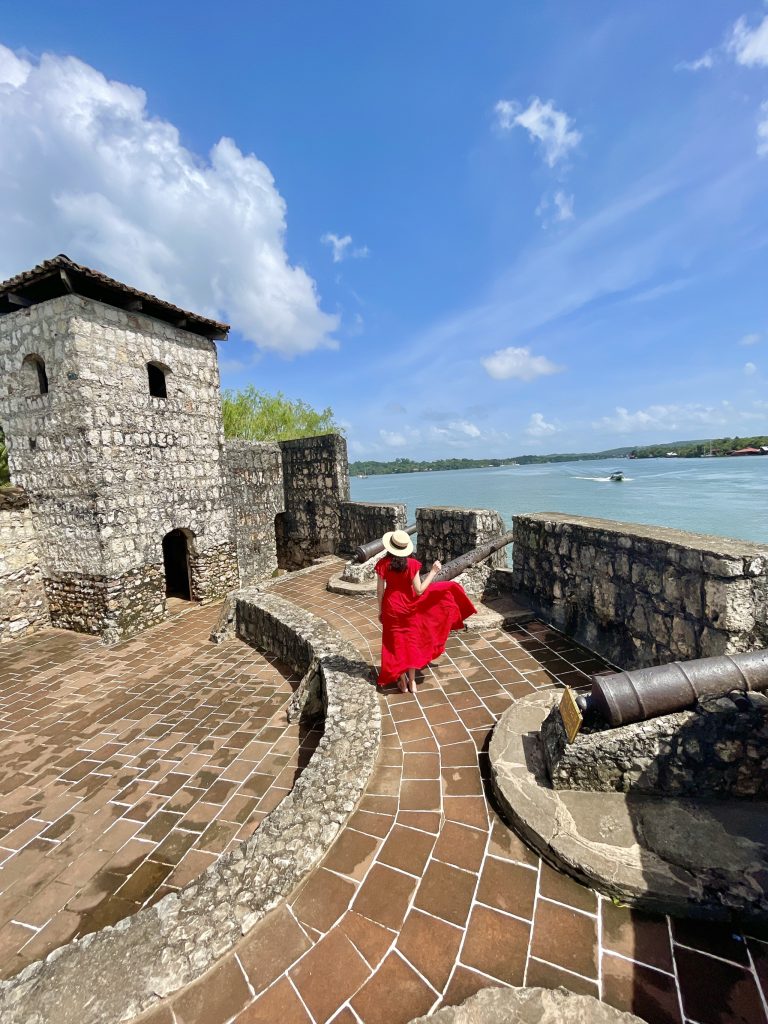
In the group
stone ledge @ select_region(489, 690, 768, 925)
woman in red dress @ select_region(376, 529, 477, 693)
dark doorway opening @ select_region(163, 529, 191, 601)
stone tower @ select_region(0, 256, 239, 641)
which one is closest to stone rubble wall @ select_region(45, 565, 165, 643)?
stone tower @ select_region(0, 256, 239, 641)

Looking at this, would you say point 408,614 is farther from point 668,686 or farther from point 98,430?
point 98,430

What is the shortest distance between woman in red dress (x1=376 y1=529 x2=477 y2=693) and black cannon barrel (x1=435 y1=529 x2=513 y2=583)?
76 cm

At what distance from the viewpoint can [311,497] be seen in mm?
11992

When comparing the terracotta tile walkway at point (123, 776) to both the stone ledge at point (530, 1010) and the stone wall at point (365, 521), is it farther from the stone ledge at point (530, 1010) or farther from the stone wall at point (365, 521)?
the stone wall at point (365, 521)

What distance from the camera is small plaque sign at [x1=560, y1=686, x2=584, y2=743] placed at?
2.64 m

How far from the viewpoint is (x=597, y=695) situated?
2.69 metres

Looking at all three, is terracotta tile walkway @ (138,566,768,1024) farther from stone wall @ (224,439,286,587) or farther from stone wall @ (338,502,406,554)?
stone wall @ (224,439,286,587)

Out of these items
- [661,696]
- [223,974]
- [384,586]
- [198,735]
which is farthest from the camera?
[198,735]

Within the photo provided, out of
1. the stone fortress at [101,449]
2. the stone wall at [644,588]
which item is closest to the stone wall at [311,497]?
the stone fortress at [101,449]

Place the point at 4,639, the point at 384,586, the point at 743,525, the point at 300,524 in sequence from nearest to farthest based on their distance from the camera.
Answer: the point at 384,586
the point at 4,639
the point at 300,524
the point at 743,525

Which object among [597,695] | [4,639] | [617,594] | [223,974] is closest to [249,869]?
[223,974]

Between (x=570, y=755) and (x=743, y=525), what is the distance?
3053 centimetres

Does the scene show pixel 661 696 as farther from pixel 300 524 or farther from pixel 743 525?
pixel 743 525

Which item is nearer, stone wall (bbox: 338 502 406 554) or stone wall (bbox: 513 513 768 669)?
stone wall (bbox: 513 513 768 669)
